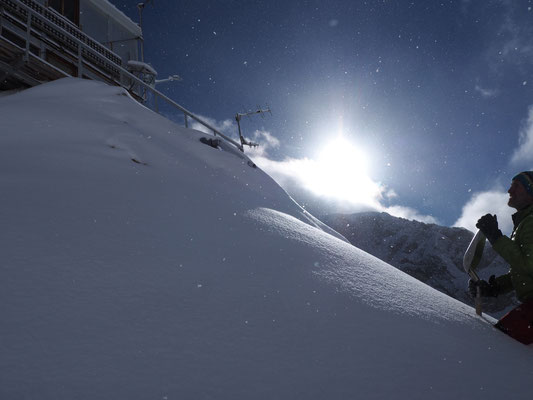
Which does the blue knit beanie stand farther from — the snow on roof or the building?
the snow on roof

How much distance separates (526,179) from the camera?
97.0 inches

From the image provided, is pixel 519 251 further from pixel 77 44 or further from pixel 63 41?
pixel 63 41

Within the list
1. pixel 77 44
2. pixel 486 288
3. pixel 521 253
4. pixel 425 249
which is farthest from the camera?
pixel 425 249

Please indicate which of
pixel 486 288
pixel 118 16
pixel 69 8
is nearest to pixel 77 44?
pixel 69 8

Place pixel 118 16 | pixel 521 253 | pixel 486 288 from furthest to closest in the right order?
pixel 118 16 → pixel 486 288 → pixel 521 253

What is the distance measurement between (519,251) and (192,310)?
7.56ft

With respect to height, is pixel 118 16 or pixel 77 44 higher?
pixel 118 16

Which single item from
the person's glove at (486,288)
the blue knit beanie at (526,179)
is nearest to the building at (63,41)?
the blue knit beanie at (526,179)

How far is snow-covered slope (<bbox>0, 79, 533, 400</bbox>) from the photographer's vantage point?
108 centimetres

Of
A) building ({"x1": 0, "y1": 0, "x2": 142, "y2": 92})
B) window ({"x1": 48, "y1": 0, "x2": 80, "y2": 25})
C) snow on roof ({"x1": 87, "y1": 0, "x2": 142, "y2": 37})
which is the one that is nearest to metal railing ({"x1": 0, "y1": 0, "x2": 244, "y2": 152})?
building ({"x1": 0, "y1": 0, "x2": 142, "y2": 92})

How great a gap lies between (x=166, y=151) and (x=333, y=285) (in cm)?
323

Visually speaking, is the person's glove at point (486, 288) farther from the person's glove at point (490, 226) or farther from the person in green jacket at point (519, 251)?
the person's glove at point (490, 226)

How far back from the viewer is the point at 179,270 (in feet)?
5.69

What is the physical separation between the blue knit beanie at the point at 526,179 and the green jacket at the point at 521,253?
0.14 meters
